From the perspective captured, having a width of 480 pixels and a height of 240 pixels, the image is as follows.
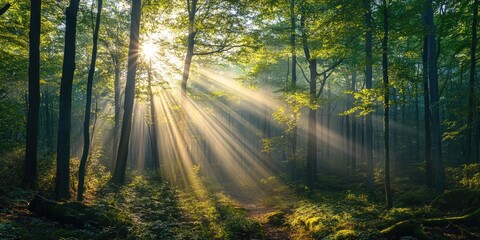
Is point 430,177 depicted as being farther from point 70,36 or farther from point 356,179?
point 70,36

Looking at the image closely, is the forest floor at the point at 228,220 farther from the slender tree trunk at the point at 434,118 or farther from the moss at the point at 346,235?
the slender tree trunk at the point at 434,118

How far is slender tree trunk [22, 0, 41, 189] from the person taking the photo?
12.2 meters

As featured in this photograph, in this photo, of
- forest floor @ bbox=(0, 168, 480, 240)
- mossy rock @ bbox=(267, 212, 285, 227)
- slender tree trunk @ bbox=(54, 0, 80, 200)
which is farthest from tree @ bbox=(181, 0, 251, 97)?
mossy rock @ bbox=(267, 212, 285, 227)

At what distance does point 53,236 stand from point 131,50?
1152cm

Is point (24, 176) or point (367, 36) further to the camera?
point (367, 36)

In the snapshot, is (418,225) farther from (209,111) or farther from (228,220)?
(209,111)

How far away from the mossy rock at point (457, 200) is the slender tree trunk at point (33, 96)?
16.8m

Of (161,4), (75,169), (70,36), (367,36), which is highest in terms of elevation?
(161,4)

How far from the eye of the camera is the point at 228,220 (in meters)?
11.6

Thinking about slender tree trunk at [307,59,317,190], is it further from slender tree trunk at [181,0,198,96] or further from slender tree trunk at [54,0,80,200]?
slender tree trunk at [54,0,80,200]

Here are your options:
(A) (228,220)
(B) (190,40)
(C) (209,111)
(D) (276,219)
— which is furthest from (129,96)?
(C) (209,111)

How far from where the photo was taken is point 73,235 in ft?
24.3

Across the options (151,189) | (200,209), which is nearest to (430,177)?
(200,209)

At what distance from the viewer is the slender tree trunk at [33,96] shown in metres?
12.2
